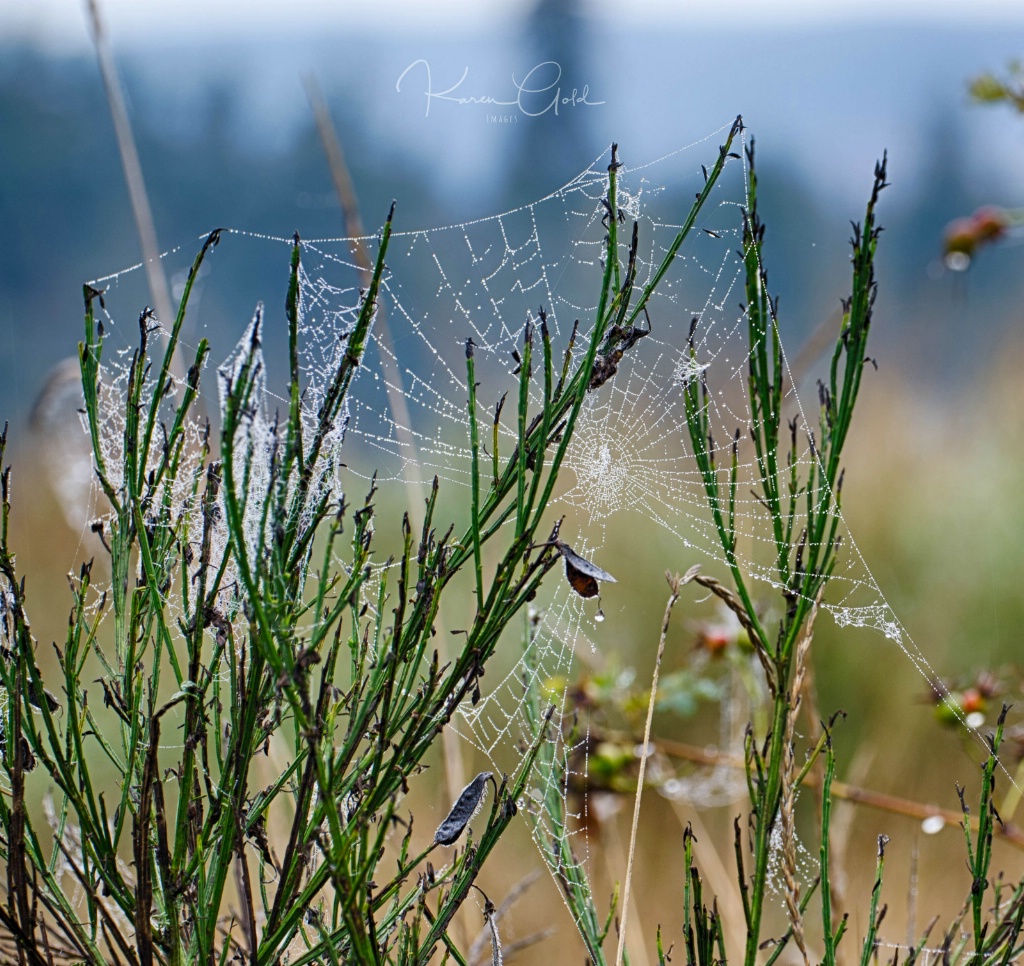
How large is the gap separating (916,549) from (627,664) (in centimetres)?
150

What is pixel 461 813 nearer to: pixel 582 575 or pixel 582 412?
pixel 582 575

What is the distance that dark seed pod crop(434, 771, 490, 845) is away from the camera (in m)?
0.85

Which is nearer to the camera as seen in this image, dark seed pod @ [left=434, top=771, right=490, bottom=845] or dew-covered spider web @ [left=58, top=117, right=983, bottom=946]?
dark seed pod @ [left=434, top=771, right=490, bottom=845]

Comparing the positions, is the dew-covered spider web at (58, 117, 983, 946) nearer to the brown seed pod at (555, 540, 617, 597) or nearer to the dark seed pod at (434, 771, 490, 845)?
the brown seed pod at (555, 540, 617, 597)

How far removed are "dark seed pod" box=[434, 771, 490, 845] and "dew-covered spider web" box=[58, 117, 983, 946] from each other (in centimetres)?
29

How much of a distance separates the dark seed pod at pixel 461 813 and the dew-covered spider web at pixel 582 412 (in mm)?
287

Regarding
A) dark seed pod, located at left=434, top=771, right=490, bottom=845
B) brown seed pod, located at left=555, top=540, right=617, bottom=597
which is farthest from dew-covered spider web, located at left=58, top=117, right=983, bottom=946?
dark seed pod, located at left=434, top=771, right=490, bottom=845

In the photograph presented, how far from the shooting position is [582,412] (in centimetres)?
232

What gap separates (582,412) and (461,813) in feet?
5.04

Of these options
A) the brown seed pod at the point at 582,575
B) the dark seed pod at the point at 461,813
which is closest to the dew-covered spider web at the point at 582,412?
the brown seed pod at the point at 582,575

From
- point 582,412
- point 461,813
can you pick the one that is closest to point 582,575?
point 461,813

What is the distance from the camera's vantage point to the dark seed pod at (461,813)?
849 millimetres

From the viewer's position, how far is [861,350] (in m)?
0.90

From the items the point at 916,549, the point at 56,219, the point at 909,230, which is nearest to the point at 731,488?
the point at 916,549
